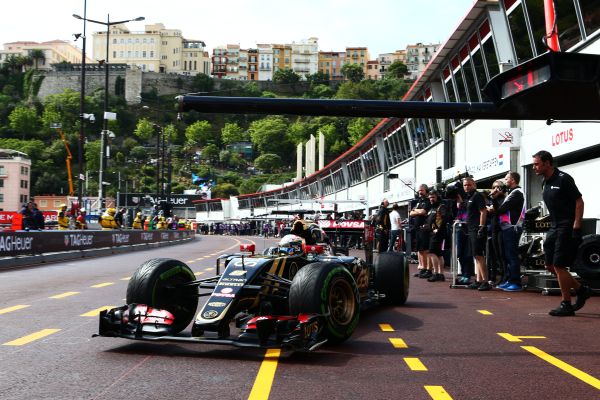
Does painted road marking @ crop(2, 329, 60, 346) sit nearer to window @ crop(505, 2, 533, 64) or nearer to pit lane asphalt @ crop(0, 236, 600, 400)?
pit lane asphalt @ crop(0, 236, 600, 400)

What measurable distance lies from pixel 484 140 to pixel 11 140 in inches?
6983


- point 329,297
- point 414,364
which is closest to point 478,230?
point 329,297

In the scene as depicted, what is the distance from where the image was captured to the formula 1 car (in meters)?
6.41

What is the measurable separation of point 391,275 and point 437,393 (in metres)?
5.01

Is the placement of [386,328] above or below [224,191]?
below

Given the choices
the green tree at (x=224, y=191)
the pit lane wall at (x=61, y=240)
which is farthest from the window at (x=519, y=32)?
the green tree at (x=224, y=191)

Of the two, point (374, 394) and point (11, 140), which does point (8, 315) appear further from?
point (11, 140)

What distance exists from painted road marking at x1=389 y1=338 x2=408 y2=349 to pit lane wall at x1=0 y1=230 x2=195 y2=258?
14467 mm

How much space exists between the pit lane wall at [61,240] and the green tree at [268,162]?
154 metres

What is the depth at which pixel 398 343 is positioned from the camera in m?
7.25

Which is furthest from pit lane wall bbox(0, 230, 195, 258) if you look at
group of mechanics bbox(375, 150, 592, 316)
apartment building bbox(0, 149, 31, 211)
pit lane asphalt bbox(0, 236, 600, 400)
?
apartment building bbox(0, 149, 31, 211)

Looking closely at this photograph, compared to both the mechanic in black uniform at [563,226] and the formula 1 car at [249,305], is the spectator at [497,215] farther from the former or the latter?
the formula 1 car at [249,305]

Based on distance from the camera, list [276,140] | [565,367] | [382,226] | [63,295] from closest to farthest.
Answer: [565,367] → [63,295] → [382,226] → [276,140]

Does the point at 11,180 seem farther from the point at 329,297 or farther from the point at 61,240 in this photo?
the point at 329,297
